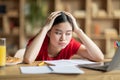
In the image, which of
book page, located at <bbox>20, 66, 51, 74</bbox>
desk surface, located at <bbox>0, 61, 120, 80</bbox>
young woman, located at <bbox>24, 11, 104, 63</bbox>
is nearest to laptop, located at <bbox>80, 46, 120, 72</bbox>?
desk surface, located at <bbox>0, 61, 120, 80</bbox>

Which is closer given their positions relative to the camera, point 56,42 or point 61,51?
point 56,42

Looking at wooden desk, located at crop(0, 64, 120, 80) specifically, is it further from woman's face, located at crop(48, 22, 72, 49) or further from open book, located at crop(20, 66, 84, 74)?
woman's face, located at crop(48, 22, 72, 49)

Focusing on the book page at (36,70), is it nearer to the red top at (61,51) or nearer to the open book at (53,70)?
the open book at (53,70)

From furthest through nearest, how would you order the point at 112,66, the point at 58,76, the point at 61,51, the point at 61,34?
1. the point at 61,51
2. the point at 61,34
3. the point at 112,66
4. the point at 58,76

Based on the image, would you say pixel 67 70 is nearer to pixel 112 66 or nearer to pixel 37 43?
pixel 112 66

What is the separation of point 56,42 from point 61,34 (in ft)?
0.24

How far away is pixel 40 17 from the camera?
16.2 ft

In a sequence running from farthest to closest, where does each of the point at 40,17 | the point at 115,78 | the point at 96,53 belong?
the point at 40,17
the point at 96,53
the point at 115,78

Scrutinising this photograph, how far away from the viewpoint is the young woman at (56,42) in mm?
1992

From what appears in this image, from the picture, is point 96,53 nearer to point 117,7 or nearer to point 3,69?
point 3,69

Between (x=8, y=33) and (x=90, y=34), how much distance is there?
1.44m

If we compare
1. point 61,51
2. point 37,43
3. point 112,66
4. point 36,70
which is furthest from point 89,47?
point 36,70

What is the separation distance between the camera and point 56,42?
2021 millimetres

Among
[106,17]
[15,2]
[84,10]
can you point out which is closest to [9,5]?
[15,2]
